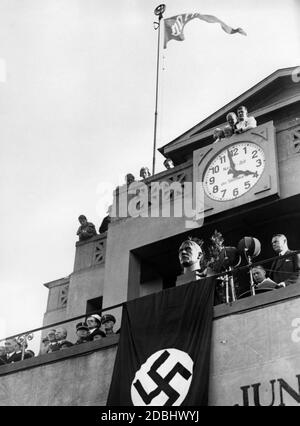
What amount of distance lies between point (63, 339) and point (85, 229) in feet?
19.0

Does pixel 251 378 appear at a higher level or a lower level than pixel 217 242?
lower

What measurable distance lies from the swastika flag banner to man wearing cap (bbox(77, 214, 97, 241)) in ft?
24.5

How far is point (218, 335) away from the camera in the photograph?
1756 centimetres

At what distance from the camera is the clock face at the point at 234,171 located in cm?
2164

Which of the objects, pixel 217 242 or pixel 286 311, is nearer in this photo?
pixel 286 311

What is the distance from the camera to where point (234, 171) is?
869 inches

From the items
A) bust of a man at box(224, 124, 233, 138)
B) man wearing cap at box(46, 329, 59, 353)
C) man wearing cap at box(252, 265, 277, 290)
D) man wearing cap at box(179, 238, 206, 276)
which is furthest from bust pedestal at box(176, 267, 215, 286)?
bust of a man at box(224, 124, 233, 138)

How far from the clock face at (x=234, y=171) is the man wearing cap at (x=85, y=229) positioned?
5.26 metres

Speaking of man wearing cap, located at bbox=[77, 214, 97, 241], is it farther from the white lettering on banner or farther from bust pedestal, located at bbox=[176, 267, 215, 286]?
the white lettering on banner

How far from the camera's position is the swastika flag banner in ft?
55.5

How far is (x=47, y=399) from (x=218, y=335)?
4608 mm

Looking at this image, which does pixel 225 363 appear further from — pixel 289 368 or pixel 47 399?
pixel 47 399

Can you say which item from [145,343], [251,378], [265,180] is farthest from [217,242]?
[251,378]

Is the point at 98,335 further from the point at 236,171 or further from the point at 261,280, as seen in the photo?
the point at 236,171
